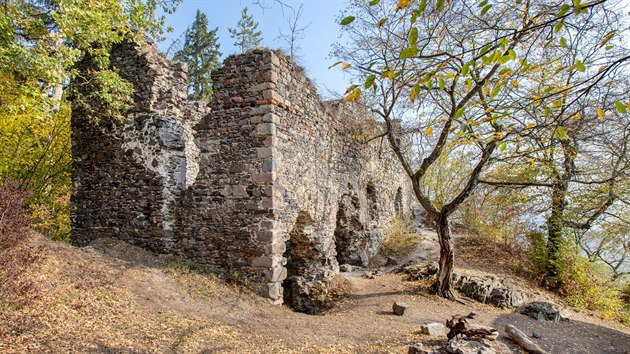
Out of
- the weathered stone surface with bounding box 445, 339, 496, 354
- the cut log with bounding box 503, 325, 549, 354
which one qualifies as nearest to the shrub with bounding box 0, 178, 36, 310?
the weathered stone surface with bounding box 445, 339, 496, 354

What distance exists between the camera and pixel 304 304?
8.38 metres

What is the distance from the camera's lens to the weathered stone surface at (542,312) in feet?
25.7

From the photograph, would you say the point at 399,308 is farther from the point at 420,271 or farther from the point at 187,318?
the point at 187,318

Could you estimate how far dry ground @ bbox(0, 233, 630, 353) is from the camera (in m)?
4.02

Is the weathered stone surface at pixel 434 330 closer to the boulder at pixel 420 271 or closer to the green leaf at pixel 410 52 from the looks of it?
the boulder at pixel 420 271

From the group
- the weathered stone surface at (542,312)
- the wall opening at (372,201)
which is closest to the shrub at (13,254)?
the weathered stone surface at (542,312)

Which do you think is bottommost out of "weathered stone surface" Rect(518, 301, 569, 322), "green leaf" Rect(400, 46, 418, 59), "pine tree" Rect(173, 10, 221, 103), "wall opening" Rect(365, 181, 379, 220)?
"weathered stone surface" Rect(518, 301, 569, 322)

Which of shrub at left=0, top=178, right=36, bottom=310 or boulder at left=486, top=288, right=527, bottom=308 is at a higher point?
shrub at left=0, top=178, right=36, bottom=310

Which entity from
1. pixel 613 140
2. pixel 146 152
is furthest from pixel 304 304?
pixel 613 140

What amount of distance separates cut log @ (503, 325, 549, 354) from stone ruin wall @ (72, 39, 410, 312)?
403cm

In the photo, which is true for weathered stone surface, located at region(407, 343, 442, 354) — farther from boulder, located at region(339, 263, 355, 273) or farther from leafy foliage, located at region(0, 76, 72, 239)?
leafy foliage, located at region(0, 76, 72, 239)

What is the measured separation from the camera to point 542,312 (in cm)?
789

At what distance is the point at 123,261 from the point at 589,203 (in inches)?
471

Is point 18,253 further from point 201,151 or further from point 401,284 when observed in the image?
point 401,284
